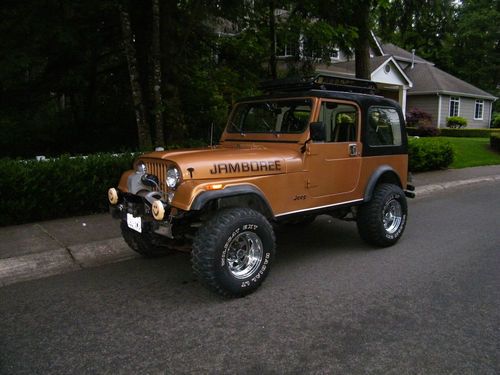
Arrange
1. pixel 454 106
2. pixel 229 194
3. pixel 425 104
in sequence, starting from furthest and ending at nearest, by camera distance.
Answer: pixel 454 106
pixel 425 104
pixel 229 194

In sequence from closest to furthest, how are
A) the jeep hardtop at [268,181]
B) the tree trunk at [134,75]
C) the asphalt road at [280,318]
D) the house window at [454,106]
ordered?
1. the asphalt road at [280,318]
2. the jeep hardtop at [268,181]
3. the tree trunk at [134,75]
4. the house window at [454,106]

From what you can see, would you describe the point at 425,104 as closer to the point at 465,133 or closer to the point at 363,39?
the point at 465,133

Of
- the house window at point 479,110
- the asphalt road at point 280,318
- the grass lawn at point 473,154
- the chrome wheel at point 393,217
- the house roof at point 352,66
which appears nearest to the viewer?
the asphalt road at point 280,318

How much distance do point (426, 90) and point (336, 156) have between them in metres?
28.9

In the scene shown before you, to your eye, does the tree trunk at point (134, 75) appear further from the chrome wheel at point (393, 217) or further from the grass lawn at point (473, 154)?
the grass lawn at point (473, 154)

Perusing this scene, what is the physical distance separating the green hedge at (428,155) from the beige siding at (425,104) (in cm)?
1899

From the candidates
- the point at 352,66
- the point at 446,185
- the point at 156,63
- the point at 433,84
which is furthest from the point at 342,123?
the point at 433,84

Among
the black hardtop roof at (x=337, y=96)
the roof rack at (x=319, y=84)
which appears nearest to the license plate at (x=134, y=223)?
the black hardtop roof at (x=337, y=96)

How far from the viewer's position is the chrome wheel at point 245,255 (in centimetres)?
437

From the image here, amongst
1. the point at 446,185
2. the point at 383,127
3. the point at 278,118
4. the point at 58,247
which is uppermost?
the point at 278,118

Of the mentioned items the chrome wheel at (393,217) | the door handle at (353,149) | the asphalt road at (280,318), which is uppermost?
the door handle at (353,149)

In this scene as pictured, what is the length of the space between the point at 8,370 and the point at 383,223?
14.5 feet

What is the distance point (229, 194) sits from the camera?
4.25 meters

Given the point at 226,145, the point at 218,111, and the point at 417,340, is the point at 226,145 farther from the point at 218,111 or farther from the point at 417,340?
the point at 218,111
